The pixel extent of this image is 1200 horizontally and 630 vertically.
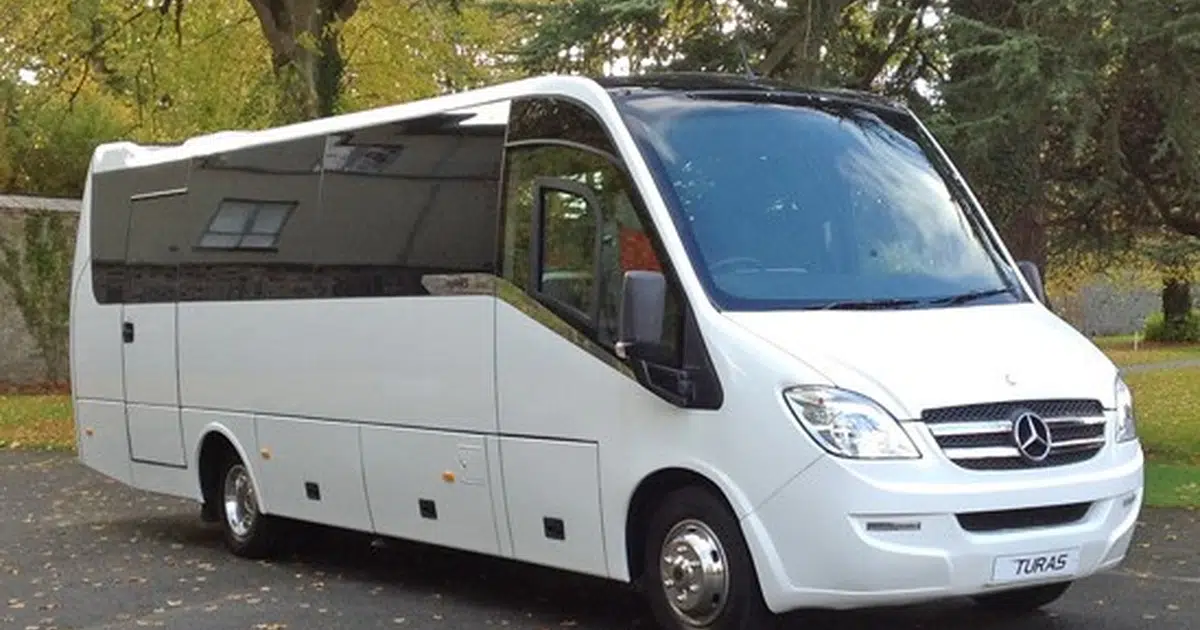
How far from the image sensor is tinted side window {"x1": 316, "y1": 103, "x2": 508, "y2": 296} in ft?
31.3

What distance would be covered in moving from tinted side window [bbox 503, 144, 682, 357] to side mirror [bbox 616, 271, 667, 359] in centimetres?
10

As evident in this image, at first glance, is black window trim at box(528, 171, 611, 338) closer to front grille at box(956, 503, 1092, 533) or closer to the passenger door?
the passenger door

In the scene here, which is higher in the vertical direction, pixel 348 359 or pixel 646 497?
pixel 348 359

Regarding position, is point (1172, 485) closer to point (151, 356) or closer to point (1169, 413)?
point (151, 356)

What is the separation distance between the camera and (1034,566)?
7.55 meters

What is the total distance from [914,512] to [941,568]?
0.27 meters

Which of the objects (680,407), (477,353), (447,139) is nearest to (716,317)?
(680,407)

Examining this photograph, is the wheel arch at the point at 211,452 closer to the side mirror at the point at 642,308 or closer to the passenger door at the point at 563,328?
the passenger door at the point at 563,328

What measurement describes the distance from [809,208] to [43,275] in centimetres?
2373

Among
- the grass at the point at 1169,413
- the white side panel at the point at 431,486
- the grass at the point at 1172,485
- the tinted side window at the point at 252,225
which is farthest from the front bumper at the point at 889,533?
the grass at the point at 1169,413

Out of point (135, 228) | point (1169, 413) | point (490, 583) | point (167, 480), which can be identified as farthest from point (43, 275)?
point (490, 583)

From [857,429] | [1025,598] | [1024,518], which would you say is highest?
[857,429]

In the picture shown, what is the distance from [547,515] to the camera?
8.91 m

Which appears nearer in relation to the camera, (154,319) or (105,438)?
(154,319)
